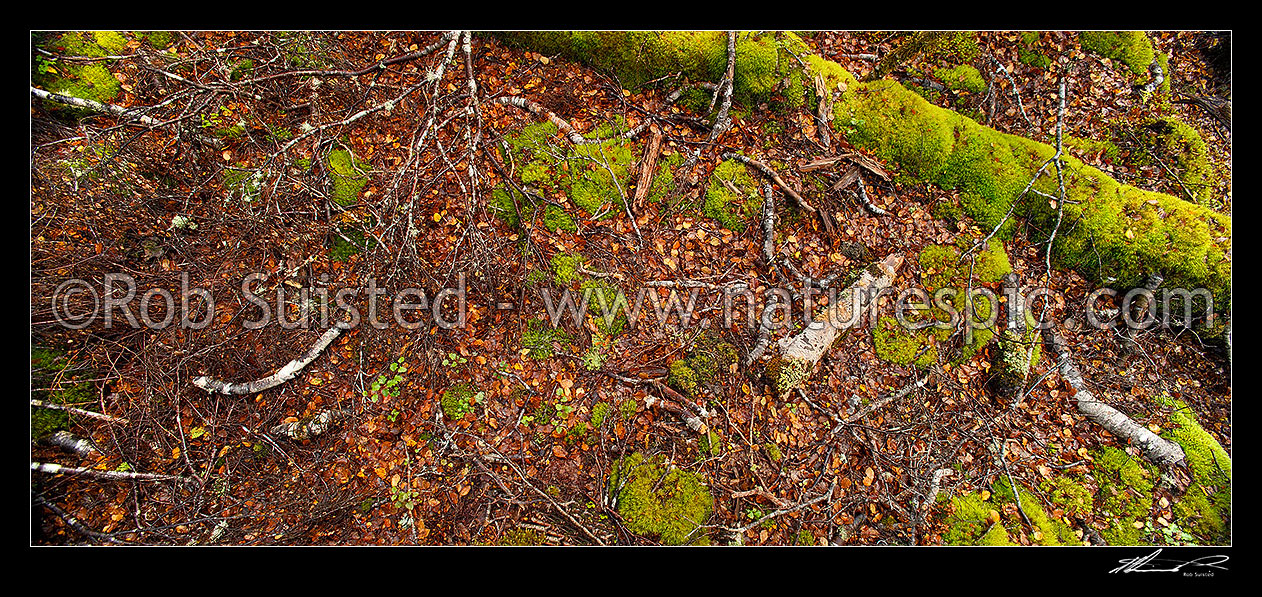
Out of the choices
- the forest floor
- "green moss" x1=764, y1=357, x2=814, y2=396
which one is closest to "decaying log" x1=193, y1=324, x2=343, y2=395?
the forest floor

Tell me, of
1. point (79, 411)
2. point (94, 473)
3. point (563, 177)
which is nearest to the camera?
point (94, 473)

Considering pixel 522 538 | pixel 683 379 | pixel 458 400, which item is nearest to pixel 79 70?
pixel 458 400

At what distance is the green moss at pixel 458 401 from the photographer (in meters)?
3.71

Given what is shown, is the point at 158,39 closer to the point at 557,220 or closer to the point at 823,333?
the point at 557,220

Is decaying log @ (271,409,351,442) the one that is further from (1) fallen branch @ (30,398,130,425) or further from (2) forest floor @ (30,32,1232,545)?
(1) fallen branch @ (30,398,130,425)

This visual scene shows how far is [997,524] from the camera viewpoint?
140 inches

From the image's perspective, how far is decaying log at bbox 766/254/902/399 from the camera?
392 centimetres

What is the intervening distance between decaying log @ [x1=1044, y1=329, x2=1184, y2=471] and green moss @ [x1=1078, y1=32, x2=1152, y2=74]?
402 centimetres

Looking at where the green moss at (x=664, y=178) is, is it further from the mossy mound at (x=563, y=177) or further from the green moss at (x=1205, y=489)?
the green moss at (x=1205, y=489)

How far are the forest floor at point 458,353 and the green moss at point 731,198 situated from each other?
0.44ft

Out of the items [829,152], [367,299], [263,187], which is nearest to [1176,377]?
[829,152]

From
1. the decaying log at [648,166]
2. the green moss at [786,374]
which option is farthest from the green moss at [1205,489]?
the decaying log at [648,166]

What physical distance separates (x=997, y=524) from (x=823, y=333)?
199cm

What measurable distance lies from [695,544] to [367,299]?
3531mm
